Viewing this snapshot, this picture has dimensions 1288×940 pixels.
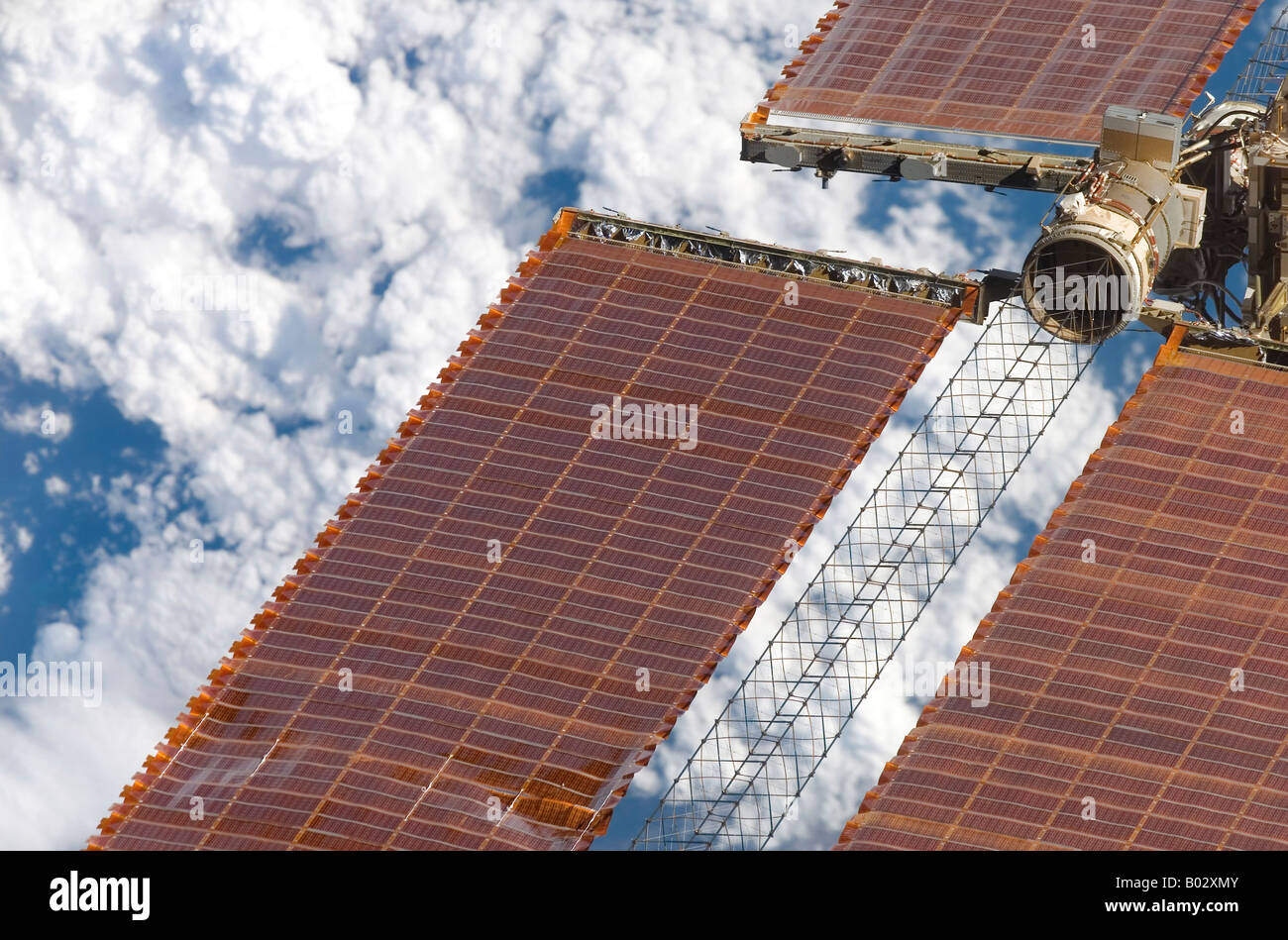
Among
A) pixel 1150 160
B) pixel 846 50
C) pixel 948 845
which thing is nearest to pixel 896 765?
pixel 948 845

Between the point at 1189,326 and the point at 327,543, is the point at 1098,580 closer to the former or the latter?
the point at 1189,326

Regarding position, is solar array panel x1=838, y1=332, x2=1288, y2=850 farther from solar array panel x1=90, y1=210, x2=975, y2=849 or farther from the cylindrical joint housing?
solar array panel x1=90, y1=210, x2=975, y2=849

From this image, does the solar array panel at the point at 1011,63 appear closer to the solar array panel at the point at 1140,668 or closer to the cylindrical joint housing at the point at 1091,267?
the cylindrical joint housing at the point at 1091,267

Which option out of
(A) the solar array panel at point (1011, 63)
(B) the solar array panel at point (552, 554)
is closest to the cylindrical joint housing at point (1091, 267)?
(B) the solar array panel at point (552, 554)

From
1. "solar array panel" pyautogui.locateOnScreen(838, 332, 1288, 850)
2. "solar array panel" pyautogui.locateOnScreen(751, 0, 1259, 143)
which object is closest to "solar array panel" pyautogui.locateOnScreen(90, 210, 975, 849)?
"solar array panel" pyautogui.locateOnScreen(838, 332, 1288, 850)

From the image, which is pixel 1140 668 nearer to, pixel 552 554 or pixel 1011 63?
pixel 552 554

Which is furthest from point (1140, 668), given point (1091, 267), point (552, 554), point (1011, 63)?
point (1011, 63)
